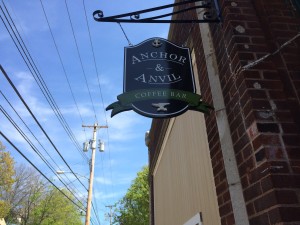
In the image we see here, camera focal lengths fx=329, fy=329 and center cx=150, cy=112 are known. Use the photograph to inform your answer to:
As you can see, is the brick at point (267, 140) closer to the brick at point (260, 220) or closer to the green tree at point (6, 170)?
the brick at point (260, 220)

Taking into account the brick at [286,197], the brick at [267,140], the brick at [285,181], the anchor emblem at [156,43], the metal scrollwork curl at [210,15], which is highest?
the metal scrollwork curl at [210,15]

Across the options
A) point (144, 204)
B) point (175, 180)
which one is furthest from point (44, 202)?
point (175, 180)

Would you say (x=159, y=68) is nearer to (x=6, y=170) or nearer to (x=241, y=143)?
(x=241, y=143)

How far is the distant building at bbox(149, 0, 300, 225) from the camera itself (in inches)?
94.0

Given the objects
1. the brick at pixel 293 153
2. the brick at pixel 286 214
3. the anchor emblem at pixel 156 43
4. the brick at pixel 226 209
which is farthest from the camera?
the anchor emblem at pixel 156 43

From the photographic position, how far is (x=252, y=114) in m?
2.65

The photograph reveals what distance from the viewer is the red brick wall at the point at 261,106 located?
7.69 ft

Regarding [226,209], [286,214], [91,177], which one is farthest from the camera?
[91,177]

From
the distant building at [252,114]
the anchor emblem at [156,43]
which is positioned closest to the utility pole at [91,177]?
the distant building at [252,114]

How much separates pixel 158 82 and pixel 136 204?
25.9 m

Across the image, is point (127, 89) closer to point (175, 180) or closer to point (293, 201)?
point (293, 201)

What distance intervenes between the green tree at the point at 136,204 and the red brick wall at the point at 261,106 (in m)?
24.3

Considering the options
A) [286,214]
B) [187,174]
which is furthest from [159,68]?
[187,174]

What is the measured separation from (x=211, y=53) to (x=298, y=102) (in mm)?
1077
